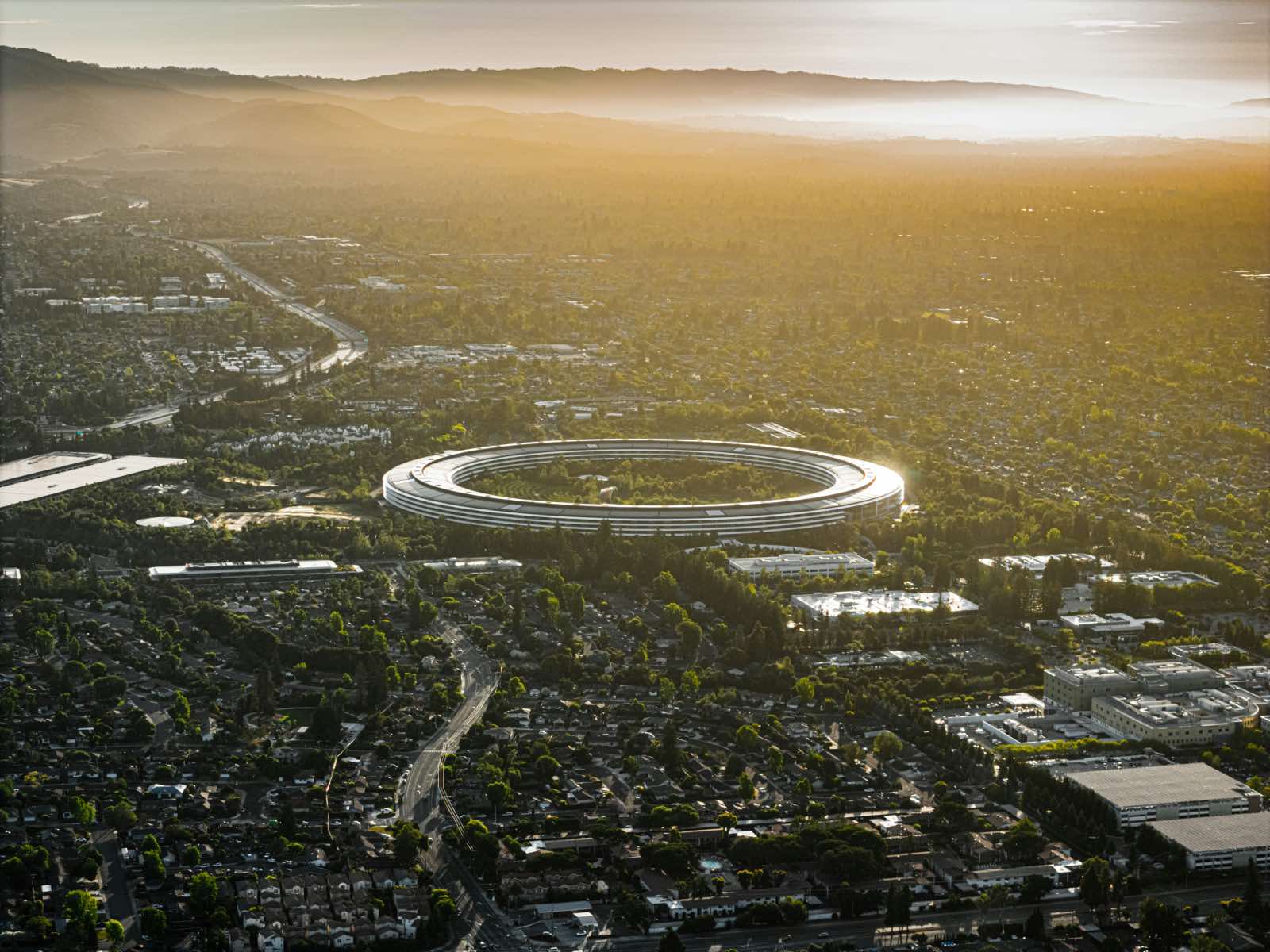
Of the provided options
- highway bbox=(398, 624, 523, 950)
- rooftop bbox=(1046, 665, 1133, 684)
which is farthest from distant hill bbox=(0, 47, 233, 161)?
rooftop bbox=(1046, 665, 1133, 684)

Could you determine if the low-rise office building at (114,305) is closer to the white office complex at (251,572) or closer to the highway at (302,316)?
the highway at (302,316)

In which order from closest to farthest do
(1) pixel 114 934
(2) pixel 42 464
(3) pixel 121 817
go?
(1) pixel 114 934 < (3) pixel 121 817 < (2) pixel 42 464

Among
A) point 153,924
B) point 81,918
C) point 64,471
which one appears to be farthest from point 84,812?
point 64,471

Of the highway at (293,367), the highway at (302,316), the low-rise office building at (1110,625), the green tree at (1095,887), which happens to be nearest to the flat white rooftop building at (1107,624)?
the low-rise office building at (1110,625)

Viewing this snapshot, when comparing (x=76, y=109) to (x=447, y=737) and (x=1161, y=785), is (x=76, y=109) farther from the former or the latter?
(x=1161, y=785)

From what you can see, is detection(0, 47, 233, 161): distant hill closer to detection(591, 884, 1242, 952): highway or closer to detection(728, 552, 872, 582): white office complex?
detection(728, 552, 872, 582): white office complex

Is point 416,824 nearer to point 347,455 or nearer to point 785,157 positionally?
point 347,455
